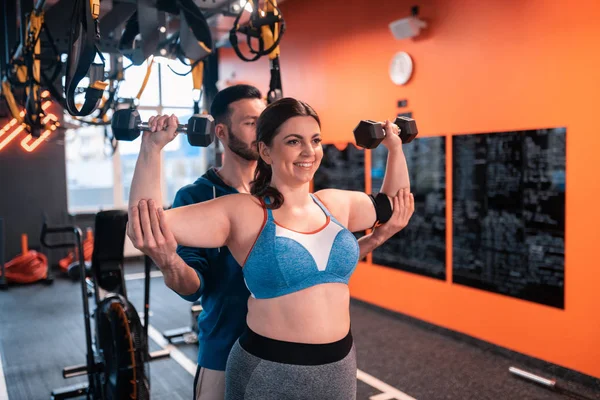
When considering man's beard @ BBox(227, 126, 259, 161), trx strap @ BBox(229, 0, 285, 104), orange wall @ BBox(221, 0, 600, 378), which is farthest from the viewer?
orange wall @ BBox(221, 0, 600, 378)

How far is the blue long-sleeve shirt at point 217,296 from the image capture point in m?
1.67

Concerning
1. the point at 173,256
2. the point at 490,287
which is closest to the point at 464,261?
the point at 490,287

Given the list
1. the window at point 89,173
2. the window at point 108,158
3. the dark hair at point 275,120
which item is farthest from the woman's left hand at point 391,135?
the window at point 89,173

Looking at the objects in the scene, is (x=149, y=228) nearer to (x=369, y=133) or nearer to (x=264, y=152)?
(x=264, y=152)

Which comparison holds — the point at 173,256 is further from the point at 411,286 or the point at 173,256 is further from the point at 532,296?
the point at 411,286

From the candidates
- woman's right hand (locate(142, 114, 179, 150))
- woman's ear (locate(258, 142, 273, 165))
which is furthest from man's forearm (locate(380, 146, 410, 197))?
woman's right hand (locate(142, 114, 179, 150))

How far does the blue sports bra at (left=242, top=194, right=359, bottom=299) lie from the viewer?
1358 mm

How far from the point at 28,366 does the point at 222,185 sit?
9.22 ft

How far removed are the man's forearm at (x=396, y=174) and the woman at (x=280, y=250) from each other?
1.04ft

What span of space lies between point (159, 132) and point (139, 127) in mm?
47

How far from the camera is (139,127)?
50.8 inches

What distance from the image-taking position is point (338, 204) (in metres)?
1.63

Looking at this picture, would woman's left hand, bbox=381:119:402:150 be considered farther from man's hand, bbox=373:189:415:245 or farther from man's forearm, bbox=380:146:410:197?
man's hand, bbox=373:189:415:245

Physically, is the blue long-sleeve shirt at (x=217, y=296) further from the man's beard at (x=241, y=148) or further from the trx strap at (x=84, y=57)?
the trx strap at (x=84, y=57)
